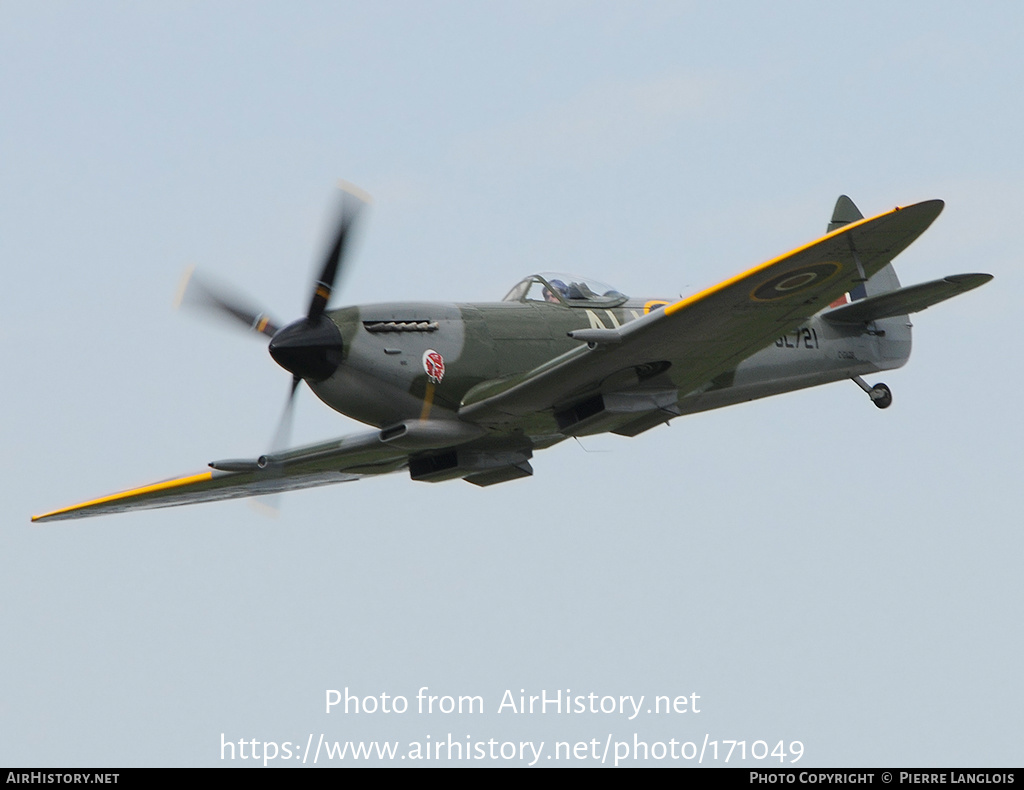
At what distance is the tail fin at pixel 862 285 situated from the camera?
754 inches

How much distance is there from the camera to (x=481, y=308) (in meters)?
15.0

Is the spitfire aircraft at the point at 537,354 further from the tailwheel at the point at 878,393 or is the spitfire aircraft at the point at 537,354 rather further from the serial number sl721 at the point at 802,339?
the tailwheel at the point at 878,393

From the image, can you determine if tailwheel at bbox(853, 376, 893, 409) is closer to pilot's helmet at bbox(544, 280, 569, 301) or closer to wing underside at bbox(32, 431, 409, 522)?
pilot's helmet at bbox(544, 280, 569, 301)

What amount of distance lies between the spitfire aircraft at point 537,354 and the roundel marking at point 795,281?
0.08ft

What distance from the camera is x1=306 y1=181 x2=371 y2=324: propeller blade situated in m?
14.0

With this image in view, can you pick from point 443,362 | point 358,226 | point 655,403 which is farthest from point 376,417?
point 655,403

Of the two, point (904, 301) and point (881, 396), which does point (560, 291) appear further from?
point (881, 396)

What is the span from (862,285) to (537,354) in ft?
20.7

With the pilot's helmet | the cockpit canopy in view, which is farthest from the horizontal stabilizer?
the pilot's helmet

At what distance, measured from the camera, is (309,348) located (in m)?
13.9

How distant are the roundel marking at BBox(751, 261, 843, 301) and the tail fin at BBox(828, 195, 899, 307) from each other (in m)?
5.31

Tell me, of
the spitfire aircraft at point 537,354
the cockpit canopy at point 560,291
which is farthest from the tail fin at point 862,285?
the cockpit canopy at point 560,291

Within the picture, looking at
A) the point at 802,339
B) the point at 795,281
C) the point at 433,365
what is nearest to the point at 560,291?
the point at 433,365
